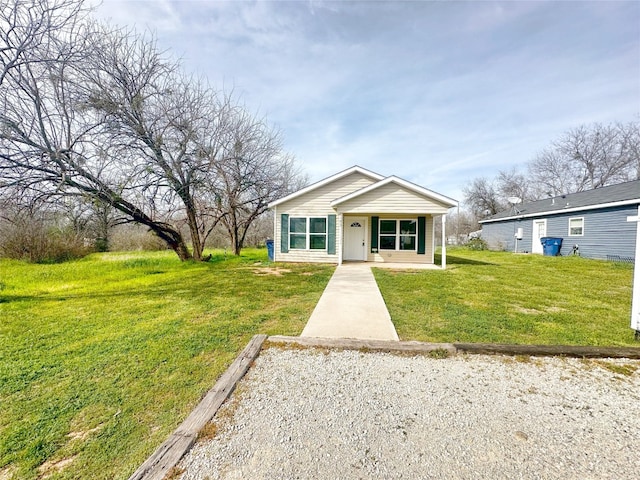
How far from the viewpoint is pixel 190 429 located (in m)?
1.88

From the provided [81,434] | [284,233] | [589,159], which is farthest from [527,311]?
[589,159]

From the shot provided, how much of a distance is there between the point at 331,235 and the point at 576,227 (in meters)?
13.9

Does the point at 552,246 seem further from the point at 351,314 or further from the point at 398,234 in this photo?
the point at 351,314

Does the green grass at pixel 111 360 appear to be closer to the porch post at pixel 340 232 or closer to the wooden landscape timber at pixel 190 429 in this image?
the wooden landscape timber at pixel 190 429

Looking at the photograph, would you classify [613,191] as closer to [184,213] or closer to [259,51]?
[259,51]

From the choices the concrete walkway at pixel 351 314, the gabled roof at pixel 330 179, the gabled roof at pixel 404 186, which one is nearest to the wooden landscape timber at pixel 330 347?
the concrete walkway at pixel 351 314

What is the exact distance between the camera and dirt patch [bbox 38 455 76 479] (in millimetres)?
1646

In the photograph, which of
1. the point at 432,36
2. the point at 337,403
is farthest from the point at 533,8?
the point at 337,403

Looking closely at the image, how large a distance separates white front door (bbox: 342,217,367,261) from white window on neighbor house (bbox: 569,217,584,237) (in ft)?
39.8

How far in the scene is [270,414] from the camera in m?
2.12

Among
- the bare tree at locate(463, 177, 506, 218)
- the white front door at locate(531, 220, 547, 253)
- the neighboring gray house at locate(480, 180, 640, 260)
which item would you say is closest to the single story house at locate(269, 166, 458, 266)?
the neighboring gray house at locate(480, 180, 640, 260)

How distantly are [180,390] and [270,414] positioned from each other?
0.99 m

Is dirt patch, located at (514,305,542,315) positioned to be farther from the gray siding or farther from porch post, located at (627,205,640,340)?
the gray siding

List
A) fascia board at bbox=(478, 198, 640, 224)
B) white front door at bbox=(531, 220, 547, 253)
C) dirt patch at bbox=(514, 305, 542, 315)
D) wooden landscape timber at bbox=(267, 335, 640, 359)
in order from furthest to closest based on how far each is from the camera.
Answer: white front door at bbox=(531, 220, 547, 253)
fascia board at bbox=(478, 198, 640, 224)
dirt patch at bbox=(514, 305, 542, 315)
wooden landscape timber at bbox=(267, 335, 640, 359)
